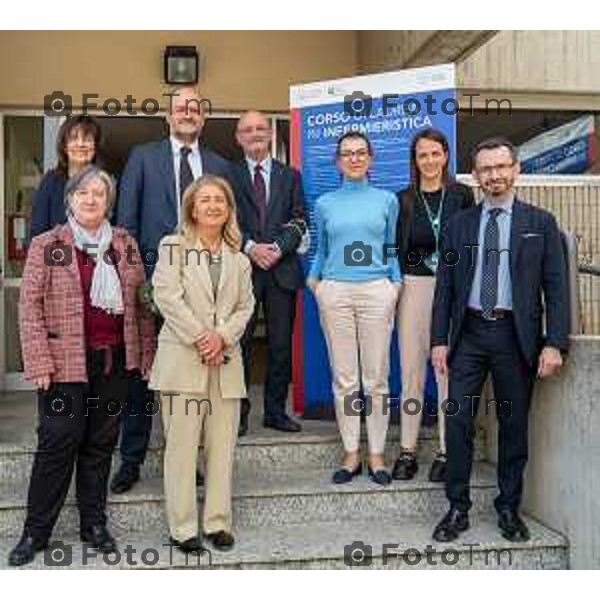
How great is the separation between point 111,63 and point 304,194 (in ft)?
8.65

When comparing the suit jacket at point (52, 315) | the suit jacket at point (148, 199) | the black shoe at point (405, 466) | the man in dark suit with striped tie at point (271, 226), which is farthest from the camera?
the man in dark suit with striped tie at point (271, 226)

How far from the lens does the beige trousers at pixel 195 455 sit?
3.53 m

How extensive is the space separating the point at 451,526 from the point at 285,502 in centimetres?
79

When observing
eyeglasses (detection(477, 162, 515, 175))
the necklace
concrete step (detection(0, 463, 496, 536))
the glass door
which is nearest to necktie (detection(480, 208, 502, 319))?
eyeglasses (detection(477, 162, 515, 175))

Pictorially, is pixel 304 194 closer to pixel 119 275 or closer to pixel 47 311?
pixel 119 275

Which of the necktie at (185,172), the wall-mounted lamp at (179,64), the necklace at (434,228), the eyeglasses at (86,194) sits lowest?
the necklace at (434,228)

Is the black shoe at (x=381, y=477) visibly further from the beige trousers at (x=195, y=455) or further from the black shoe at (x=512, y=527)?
the beige trousers at (x=195, y=455)

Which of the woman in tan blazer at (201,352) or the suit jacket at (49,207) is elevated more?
the suit jacket at (49,207)

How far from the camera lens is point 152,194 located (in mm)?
4059

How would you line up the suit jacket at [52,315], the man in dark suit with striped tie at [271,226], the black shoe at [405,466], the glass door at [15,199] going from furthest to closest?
1. the glass door at [15,199]
2. the man in dark suit with striped tie at [271,226]
3. the black shoe at [405,466]
4. the suit jacket at [52,315]

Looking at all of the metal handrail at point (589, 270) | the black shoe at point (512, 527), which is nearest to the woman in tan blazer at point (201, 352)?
the black shoe at point (512, 527)

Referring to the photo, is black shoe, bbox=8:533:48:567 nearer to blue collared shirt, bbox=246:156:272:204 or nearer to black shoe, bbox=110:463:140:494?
black shoe, bbox=110:463:140:494

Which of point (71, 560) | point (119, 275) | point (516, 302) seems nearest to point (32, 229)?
point (119, 275)

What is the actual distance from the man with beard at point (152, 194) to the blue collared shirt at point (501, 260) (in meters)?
1.41
